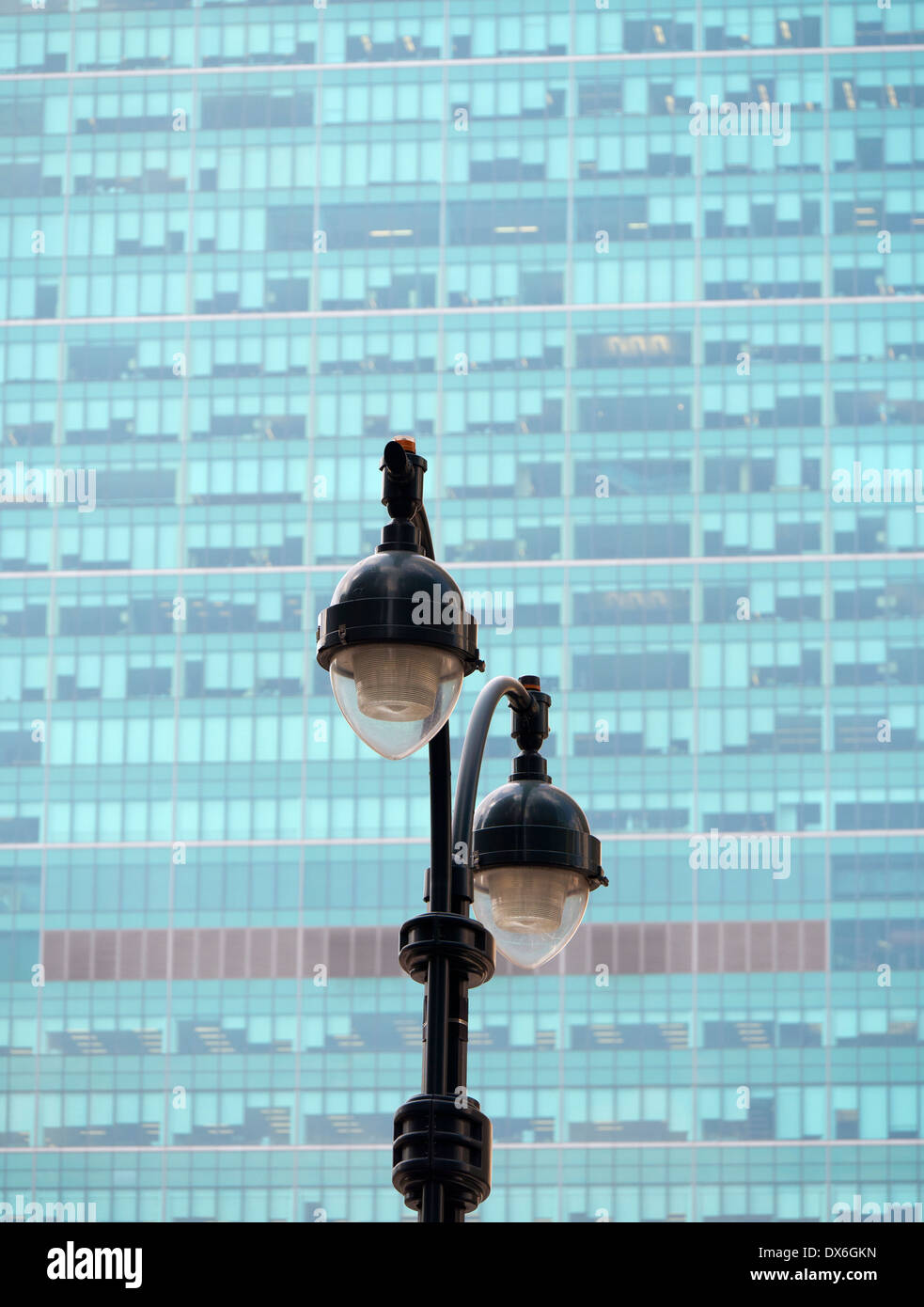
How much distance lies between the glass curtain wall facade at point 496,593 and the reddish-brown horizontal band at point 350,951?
0.81 ft

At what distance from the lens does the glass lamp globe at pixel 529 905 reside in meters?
9.84

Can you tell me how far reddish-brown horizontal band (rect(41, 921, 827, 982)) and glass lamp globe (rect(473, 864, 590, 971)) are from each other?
376ft

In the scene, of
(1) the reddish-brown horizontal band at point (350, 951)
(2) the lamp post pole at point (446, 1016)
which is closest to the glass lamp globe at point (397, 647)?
(2) the lamp post pole at point (446, 1016)

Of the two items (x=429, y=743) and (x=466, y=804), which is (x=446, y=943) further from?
(x=429, y=743)

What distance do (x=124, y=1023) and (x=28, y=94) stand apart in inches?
2477

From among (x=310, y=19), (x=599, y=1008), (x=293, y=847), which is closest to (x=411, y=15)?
(x=310, y=19)

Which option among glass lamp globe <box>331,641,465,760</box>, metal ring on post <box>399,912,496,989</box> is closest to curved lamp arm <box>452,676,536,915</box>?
metal ring on post <box>399,912,496,989</box>

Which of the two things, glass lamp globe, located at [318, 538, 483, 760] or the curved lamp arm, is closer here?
glass lamp globe, located at [318, 538, 483, 760]

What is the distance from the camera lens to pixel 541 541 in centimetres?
12988

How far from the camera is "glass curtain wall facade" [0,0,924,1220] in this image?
123 m

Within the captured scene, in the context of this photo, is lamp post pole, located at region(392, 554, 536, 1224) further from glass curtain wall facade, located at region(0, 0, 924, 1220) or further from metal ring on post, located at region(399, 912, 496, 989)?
glass curtain wall facade, located at region(0, 0, 924, 1220)
